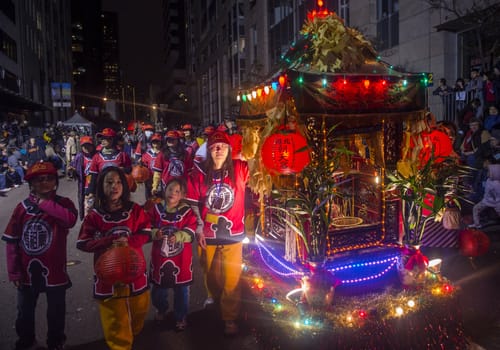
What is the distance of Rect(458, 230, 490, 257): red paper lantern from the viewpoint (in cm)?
623

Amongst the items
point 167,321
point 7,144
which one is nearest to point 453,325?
point 167,321

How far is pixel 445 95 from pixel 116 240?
14.0 m

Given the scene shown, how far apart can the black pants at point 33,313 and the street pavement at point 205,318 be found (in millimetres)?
378

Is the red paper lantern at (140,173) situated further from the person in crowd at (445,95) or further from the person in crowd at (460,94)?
the person in crowd at (445,95)

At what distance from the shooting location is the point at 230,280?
472 centimetres

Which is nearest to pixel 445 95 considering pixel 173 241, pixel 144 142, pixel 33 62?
pixel 173 241

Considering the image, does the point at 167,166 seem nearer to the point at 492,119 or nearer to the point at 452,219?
the point at 452,219

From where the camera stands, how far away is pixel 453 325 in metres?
4.59

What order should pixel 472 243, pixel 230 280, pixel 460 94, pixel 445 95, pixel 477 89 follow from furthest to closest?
pixel 445 95
pixel 460 94
pixel 477 89
pixel 472 243
pixel 230 280

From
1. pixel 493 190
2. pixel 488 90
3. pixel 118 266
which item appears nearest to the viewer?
pixel 118 266

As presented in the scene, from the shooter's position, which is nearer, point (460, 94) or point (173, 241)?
point (173, 241)

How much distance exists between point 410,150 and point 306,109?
1821 mm

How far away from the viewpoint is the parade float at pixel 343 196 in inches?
171

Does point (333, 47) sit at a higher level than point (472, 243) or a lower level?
higher
